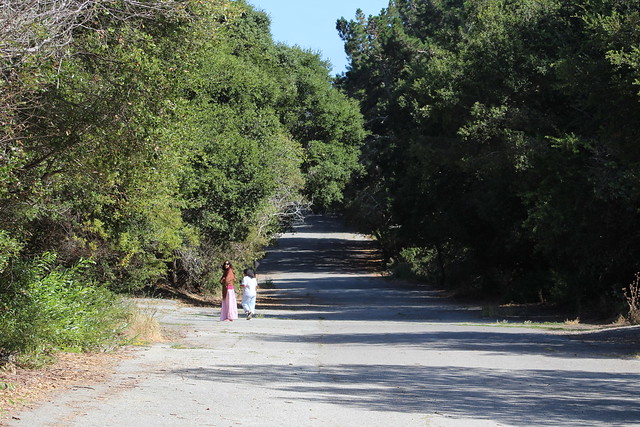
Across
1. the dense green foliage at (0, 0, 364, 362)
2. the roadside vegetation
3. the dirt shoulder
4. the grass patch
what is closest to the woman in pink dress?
the roadside vegetation

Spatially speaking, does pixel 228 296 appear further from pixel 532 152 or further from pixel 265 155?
pixel 532 152

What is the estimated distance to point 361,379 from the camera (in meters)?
11.8

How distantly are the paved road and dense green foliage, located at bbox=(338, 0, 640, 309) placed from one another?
13.9 feet

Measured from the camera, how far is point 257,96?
101 feet

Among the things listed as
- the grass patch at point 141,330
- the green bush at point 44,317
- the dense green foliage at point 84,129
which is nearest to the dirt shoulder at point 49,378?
the green bush at point 44,317

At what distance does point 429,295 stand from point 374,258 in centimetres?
2926

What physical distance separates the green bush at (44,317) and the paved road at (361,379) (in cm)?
85

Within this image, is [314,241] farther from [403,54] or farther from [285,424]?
[285,424]

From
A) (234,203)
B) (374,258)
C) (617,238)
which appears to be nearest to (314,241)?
(374,258)

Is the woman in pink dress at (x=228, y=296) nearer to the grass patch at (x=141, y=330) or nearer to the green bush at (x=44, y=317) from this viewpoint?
the grass patch at (x=141, y=330)

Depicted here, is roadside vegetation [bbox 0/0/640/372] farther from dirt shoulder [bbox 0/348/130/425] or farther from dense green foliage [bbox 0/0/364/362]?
dirt shoulder [bbox 0/348/130/425]

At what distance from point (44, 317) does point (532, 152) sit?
17035 millimetres

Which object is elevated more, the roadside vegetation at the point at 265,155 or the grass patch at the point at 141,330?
the roadside vegetation at the point at 265,155

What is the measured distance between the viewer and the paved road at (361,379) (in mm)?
8852
